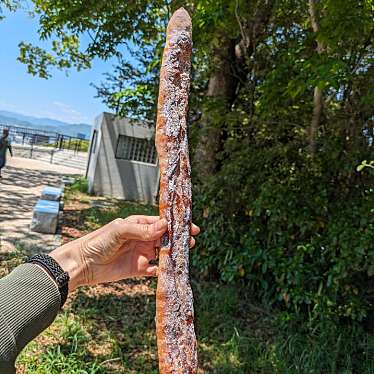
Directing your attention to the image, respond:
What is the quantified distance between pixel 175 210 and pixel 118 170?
11938 mm

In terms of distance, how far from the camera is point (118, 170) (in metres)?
13.0

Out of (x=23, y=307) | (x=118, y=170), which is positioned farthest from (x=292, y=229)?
(x=118, y=170)

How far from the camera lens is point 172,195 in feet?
4.21

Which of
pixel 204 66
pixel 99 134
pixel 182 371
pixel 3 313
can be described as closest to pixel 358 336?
pixel 182 371

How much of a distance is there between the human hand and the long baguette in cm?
9

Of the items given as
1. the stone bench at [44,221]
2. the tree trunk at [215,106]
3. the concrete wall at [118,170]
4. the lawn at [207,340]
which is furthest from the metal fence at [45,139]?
the lawn at [207,340]

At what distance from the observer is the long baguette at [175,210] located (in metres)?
1.18

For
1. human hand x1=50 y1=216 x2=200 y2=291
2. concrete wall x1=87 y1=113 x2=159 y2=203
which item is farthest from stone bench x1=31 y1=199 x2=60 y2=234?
human hand x1=50 y1=216 x2=200 y2=291

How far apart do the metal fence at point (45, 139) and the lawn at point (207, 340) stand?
2185cm

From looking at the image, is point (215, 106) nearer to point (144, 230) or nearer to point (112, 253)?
point (112, 253)

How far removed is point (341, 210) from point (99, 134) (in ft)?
33.1

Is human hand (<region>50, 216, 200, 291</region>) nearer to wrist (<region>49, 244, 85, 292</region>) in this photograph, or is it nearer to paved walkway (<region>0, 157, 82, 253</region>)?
wrist (<region>49, 244, 85, 292</region>)

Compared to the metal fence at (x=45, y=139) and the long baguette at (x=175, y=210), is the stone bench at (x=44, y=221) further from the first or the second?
the metal fence at (x=45, y=139)

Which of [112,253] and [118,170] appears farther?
[118,170]
